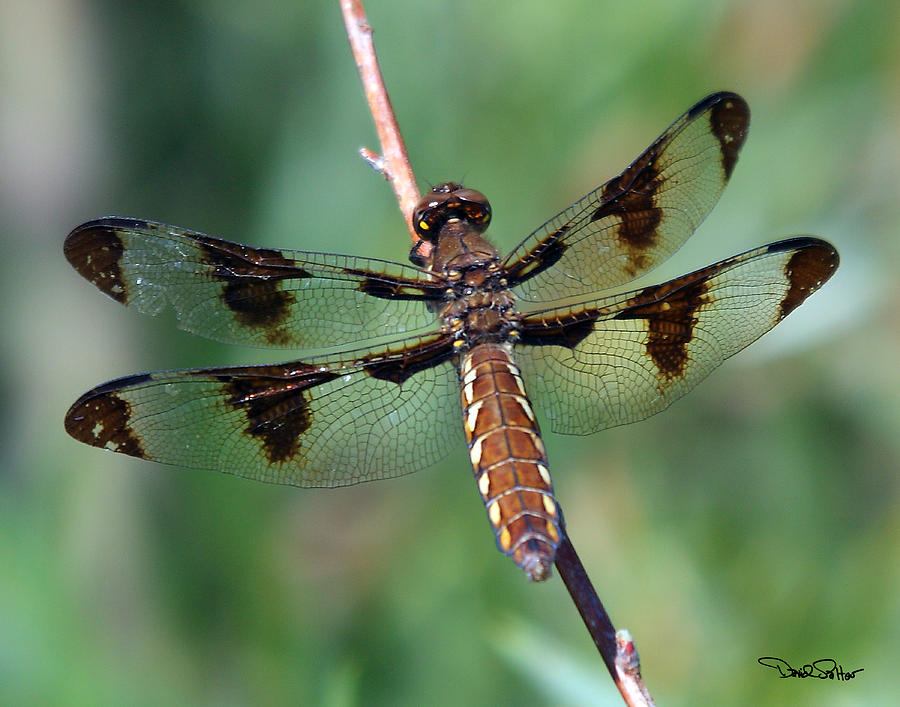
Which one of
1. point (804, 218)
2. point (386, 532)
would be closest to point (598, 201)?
point (804, 218)

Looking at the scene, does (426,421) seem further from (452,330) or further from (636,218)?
(636,218)

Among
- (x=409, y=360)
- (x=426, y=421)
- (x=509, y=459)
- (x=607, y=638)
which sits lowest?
(x=607, y=638)

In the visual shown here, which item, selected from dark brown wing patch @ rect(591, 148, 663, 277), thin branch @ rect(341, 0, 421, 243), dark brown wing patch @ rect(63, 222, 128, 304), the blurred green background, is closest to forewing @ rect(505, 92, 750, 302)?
dark brown wing patch @ rect(591, 148, 663, 277)

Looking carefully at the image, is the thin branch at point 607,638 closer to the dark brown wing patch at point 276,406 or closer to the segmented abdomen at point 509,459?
the segmented abdomen at point 509,459

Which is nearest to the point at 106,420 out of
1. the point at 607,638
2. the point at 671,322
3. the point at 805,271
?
the point at 607,638

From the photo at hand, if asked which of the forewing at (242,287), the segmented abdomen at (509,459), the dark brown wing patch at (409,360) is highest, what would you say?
the forewing at (242,287)

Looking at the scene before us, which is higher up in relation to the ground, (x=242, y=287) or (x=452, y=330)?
(x=242, y=287)

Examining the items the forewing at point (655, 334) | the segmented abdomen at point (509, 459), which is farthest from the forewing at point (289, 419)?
the forewing at point (655, 334)

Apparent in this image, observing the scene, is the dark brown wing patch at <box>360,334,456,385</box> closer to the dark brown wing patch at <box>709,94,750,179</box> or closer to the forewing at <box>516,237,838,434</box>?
the forewing at <box>516,237,838,434</box>
